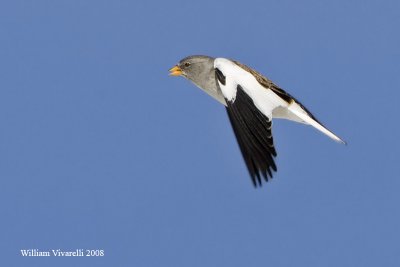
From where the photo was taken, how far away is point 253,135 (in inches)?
383

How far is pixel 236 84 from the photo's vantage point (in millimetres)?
10797

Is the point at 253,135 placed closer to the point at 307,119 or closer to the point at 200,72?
the point at 307,119

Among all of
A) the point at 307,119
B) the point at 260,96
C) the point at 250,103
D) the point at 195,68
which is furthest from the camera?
the point at 195,68

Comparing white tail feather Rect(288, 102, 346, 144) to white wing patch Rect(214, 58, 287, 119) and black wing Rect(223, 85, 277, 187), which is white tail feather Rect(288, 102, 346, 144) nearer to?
white wing patch Rect(214, 58, 287, 119)

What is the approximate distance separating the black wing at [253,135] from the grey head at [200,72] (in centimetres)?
91

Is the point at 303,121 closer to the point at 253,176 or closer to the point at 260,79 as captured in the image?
the point at 260,79

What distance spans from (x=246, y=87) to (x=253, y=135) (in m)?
1.19

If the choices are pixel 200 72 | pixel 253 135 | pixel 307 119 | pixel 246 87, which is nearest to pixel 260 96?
pixel 246 87

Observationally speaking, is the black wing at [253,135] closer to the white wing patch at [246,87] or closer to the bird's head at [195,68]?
the white wing patch at [246,87]

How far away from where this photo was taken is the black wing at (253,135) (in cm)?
934

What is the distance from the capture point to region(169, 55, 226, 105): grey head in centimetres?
1153

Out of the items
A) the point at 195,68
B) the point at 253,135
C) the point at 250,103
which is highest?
the point at 195,68

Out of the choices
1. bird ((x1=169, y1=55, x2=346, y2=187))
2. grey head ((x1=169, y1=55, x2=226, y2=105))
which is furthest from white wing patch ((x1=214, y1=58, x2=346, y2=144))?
grey head ((x1=169, y1=55, x2=226, y2=105))

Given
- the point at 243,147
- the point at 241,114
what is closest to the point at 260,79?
the point at 241,114
